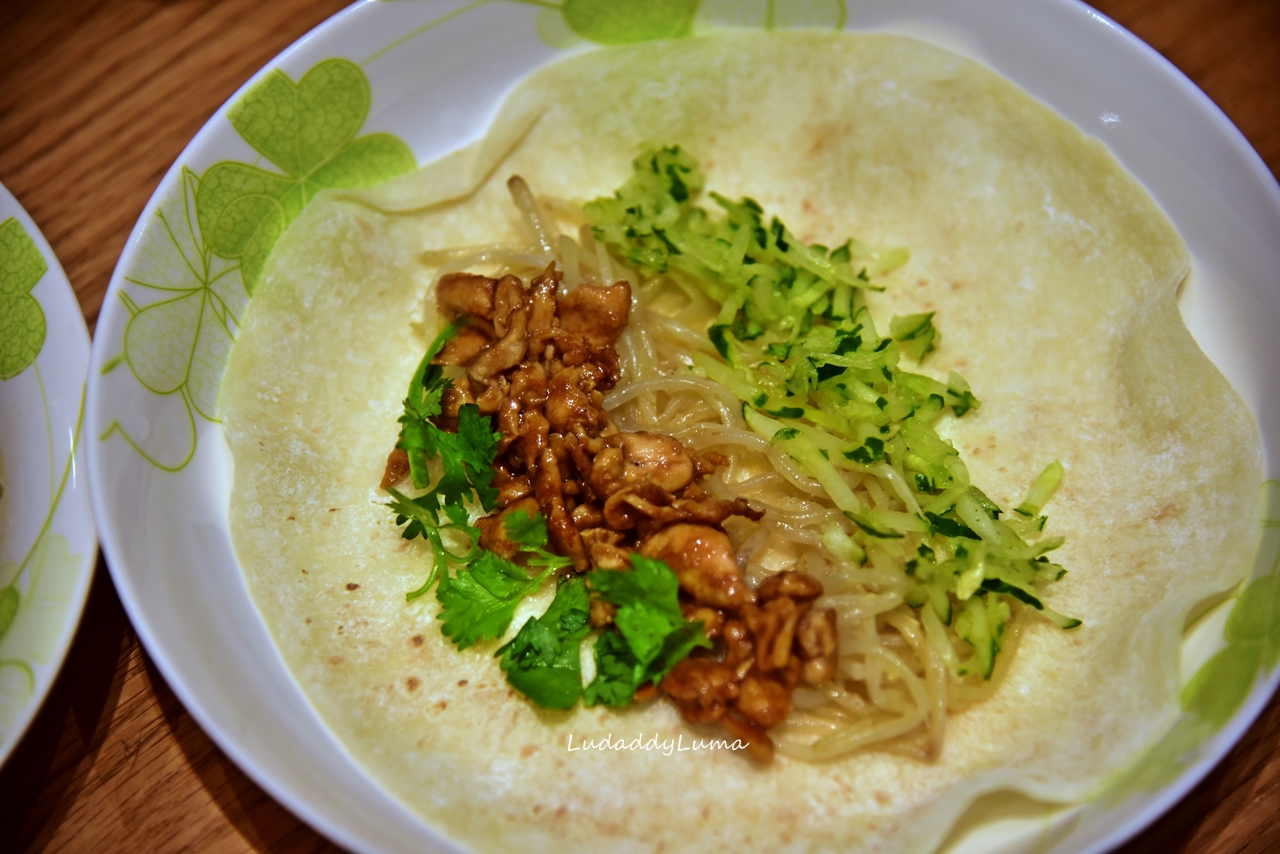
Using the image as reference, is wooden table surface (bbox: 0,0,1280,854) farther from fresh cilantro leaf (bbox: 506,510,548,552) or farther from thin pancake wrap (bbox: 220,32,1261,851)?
fresh cilantro leaf (bbox: 506,510,548,552)

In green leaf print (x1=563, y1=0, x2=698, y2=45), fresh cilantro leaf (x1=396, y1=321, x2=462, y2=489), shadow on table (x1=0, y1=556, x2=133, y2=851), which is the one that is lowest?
shadow on table (x1=0, y1=556, x2=133, y2=851)

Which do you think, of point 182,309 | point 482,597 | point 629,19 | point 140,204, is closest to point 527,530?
point 482,597

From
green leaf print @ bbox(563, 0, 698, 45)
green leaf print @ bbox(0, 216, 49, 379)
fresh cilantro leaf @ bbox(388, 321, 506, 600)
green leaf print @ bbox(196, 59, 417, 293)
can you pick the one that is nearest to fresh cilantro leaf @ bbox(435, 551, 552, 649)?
fresh cilantro leaf @ bbox(388, 321, 506, 600)

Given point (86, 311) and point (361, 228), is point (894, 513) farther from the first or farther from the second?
point (86, 311)

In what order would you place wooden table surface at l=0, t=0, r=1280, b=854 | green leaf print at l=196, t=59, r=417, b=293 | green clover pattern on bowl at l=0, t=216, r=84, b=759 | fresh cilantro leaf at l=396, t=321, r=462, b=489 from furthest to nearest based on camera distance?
1. green leaf print at l=196, t=59, r=417, b=293
2. fresh cilantro leaf at l=396, t=321, r=462, b=489
3. wooden table surface at l=0, t=0, r=1280, b=854
4. green clover pattern on bowl at l=0, t=216, r=84, b=759

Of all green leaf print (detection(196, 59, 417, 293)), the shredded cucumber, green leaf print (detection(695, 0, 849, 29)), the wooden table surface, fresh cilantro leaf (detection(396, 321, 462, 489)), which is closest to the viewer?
the wooden table surface

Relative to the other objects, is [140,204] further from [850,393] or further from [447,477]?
[850,393]

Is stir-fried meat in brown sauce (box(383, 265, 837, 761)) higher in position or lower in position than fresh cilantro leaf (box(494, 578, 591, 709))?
higher

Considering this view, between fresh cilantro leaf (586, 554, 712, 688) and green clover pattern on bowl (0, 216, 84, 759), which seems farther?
fresh cilantro leaf (586, 554, 712, 688)

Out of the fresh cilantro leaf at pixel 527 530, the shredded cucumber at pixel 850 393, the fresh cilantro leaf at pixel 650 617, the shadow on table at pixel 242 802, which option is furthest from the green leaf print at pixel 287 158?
→ the fresh cilantro leaf at pixel 650 617
